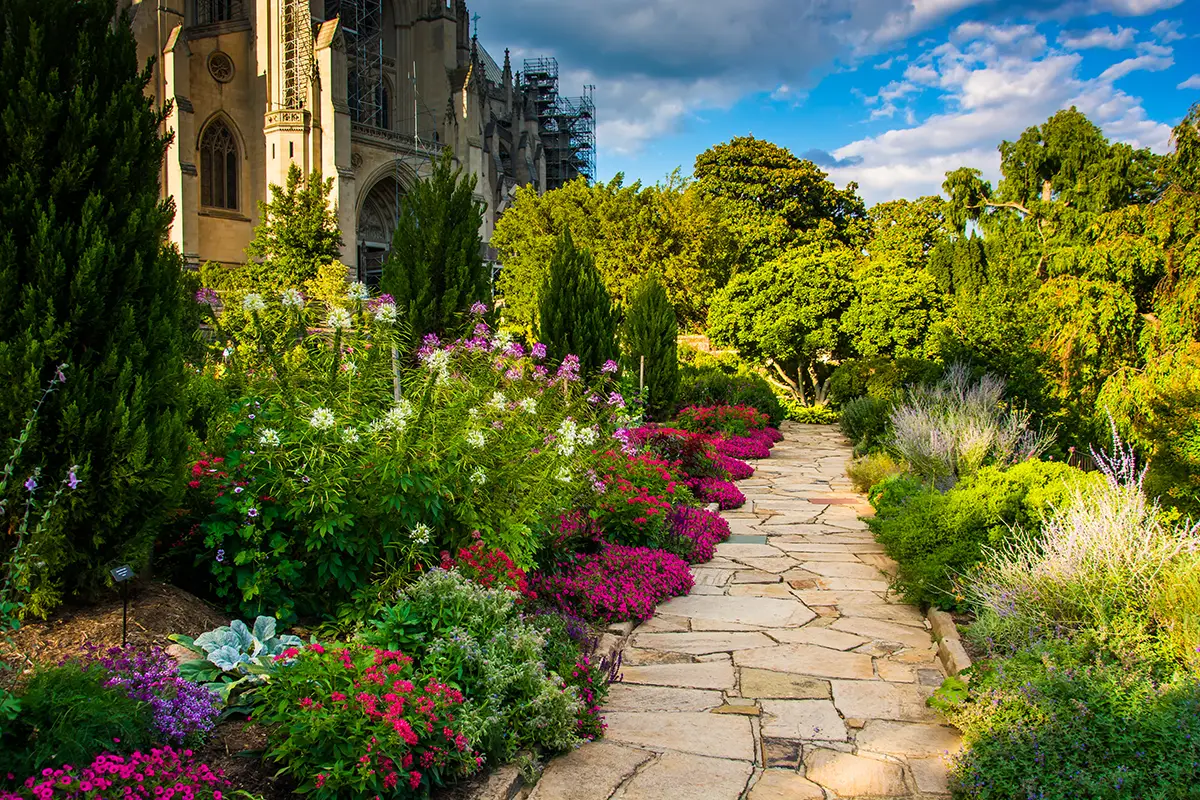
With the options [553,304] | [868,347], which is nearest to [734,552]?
[553,304]

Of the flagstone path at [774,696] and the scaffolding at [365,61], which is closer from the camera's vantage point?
the flagstone path at [774,696]

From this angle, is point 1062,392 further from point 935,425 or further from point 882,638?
point 882,638

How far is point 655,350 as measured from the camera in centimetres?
1455

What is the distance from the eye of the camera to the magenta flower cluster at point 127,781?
83.3 inches

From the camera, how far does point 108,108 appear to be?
3662 millimetres

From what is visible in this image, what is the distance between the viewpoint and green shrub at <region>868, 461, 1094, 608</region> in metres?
5.68

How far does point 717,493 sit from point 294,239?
21.7 m

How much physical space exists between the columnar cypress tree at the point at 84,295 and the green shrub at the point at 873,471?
832 centimetres

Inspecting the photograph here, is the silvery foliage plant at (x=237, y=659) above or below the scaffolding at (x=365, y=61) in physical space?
below

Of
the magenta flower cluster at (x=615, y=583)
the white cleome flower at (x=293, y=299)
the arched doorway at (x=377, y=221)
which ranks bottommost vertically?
the magenta flower cluster at (x=615, y=583)

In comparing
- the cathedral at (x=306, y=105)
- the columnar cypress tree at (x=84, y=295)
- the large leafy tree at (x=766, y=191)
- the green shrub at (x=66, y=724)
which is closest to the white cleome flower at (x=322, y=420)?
the columnar cypress tree at (x=84, y=295)

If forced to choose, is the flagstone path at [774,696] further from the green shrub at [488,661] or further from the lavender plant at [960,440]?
the lavender plant at [960,440]

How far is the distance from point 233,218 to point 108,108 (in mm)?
32141

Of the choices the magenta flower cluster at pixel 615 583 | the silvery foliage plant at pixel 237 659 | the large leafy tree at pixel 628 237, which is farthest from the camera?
the large leafy tree at pixel 628 237
